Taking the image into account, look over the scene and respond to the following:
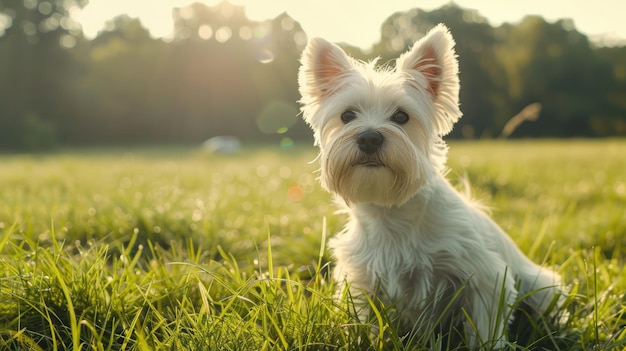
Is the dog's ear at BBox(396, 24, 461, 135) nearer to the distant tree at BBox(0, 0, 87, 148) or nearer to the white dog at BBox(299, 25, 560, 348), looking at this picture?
the white dog at BBox(299, 25, 560, 348)

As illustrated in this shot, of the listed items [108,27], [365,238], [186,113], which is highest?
[108,27]

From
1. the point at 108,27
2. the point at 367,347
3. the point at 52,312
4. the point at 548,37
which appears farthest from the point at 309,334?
the point at 108,27

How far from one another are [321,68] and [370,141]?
30.7 inches

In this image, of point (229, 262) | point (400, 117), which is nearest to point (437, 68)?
point (400, 117)

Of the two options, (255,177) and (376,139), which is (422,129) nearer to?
(376,139)

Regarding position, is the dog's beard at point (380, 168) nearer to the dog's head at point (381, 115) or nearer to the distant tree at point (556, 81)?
the dog's head at point (381, 115)

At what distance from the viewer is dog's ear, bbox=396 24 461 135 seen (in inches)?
128

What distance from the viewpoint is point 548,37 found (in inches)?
2085

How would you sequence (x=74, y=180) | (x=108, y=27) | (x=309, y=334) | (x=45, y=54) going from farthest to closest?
1. (x=108, y=27)
2. (x=45, y=54)
3. (x=74, y=180)
4. (x=309, y=334)

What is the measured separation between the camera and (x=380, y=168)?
10.1 ft

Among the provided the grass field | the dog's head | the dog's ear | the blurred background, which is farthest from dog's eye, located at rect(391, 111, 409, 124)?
the blurred background

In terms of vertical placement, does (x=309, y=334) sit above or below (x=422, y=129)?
below

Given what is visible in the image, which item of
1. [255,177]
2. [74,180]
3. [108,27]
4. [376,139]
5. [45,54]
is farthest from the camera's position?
[108,27]

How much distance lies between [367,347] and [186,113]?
5079cm
